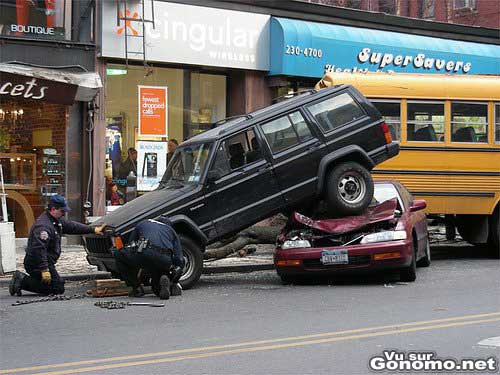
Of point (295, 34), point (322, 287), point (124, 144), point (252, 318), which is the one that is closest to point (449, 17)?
point (295, 34)

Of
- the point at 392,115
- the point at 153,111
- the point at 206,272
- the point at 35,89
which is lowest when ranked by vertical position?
the point at 206,272

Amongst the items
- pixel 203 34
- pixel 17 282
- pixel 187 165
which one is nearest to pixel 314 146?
pixel 187 165

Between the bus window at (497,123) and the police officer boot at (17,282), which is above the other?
the bus window at (497,123)

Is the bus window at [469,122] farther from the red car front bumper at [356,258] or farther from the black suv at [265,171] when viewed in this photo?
the red car front bumper at [356,258]

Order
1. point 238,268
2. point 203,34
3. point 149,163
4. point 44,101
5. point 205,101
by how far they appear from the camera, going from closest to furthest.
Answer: point 238,268
point 44,101
point 149,163
point 203,34
point 205,101

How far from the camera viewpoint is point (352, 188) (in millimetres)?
12719

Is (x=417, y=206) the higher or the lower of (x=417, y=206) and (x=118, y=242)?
the higher

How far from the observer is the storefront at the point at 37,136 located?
16609 millimetres

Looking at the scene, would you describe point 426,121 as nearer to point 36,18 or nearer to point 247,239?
point 247,239

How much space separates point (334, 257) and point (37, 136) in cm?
831

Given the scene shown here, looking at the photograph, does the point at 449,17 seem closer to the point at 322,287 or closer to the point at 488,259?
the point at 488,259

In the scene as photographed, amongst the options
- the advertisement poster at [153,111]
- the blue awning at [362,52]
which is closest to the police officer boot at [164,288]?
the advertisement poster at [153,111]

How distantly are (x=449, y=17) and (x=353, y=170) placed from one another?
1046 inches

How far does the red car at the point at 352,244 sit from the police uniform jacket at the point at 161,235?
166 cm
